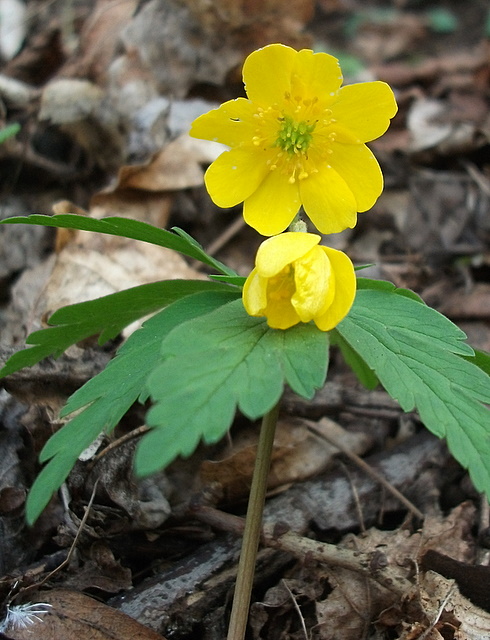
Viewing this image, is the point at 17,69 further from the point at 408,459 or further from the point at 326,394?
the point at 408,459

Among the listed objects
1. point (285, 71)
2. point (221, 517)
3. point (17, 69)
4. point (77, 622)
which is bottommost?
point (221, 517)

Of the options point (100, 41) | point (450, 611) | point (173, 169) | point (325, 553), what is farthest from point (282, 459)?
point (100, 41)

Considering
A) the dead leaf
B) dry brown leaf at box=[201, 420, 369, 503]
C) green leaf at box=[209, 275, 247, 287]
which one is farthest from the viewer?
the dead leaf

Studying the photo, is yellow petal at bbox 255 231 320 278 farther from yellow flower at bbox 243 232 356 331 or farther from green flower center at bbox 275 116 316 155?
green flower center at bbox 275 116 316 155

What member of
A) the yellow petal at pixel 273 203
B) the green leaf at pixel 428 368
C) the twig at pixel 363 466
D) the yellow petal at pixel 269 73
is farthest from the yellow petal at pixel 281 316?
the twig at pixel 363 466

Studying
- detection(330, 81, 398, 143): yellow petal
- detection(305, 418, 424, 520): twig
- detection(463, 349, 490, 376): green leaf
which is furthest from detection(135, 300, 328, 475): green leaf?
detection(305, 418, 424, 520): twig

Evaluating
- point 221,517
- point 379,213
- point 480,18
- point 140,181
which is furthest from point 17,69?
point 480,18
